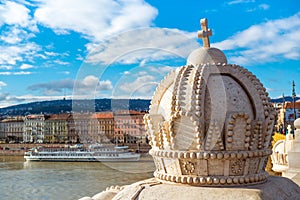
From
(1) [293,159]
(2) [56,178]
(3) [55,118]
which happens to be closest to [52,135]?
(3) [55,118]

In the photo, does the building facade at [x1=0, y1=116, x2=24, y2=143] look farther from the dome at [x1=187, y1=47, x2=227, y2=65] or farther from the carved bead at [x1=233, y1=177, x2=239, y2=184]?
the carved bead at [x1=233, y1=177, x2=239, y2=184]

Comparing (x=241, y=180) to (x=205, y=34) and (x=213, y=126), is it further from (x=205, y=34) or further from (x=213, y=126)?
(x=205, y=34)

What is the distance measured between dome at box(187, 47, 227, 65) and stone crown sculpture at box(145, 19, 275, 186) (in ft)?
0.33

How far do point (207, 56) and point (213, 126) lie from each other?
0.99 m

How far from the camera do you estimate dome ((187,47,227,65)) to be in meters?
4.66

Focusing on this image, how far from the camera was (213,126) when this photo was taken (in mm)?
4129

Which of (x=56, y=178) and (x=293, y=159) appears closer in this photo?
(x=293, y=159)

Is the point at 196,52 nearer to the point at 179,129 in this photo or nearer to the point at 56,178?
the point at 179,129

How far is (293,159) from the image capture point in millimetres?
7637

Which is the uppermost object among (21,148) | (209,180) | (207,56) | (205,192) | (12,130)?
(207,56)

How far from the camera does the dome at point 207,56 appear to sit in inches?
184

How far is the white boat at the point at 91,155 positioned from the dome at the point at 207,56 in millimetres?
36137

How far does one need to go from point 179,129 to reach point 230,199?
93 cm

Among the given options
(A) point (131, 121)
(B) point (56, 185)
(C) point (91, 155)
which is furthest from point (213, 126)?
(C) point (91, 155)
